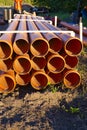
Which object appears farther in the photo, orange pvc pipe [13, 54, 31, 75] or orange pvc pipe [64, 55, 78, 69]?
orange pvc pipe [64, 55, 78, 69]

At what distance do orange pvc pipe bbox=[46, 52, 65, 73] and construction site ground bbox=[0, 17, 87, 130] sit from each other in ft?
1.31

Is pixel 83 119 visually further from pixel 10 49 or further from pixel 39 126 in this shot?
pixel 10 49

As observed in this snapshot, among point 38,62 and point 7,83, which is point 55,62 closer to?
point 38,62

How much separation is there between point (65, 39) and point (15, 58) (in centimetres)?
94

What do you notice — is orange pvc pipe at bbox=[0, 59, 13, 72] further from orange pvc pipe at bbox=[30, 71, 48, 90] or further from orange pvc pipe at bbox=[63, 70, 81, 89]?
orange pvc pipe at bbox=[63, 70, 81, 89]

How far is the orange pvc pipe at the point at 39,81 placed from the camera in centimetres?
608

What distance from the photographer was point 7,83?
6.20 meters

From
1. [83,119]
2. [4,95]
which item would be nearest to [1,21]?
[4,95]

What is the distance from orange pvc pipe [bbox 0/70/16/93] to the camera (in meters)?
6.03

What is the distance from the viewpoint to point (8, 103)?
583cm

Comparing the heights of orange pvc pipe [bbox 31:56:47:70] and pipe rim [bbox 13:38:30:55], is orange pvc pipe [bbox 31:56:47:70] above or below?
below

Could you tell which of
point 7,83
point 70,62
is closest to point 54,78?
point 70,62

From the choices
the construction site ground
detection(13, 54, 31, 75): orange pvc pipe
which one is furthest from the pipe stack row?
the construction site ground

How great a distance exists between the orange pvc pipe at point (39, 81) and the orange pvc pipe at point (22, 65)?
0.22 m
